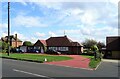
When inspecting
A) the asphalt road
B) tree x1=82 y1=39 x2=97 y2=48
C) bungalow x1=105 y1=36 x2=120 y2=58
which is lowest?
the asphalt road

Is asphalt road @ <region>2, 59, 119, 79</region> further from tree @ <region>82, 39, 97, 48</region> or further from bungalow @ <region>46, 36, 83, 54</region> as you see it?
tree @ <region>82, 39, 97, 48</region>

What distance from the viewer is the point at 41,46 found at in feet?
275

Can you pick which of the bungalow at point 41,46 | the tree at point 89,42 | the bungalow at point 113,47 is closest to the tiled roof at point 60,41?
the bungalow at point 41,46

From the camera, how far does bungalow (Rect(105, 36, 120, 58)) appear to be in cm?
6731

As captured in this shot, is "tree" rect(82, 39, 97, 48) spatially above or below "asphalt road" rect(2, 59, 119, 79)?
above

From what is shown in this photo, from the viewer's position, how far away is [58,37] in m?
85.4

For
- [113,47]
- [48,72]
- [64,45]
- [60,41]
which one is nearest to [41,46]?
[60,41]

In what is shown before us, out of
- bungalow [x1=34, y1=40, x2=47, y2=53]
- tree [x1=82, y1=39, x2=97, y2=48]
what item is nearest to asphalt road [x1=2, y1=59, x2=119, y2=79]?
bungalow [x1=34, y1=40, x2=47, y2=53]

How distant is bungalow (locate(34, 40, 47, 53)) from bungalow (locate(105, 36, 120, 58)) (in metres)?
21.6

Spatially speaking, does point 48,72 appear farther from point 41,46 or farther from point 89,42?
point 89,42

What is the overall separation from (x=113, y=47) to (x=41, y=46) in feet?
82.9

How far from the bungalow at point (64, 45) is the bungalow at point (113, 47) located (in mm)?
10844

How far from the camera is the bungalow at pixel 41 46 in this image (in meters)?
83.0

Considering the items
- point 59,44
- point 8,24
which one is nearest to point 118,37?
point 59,44
